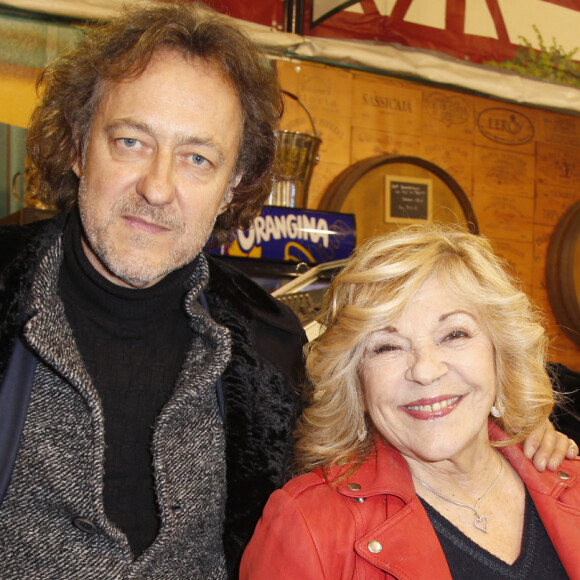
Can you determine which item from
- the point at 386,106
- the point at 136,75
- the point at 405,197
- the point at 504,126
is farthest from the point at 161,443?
the point at 504,126

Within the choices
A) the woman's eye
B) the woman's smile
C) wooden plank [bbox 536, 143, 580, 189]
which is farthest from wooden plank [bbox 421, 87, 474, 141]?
the woman's smile

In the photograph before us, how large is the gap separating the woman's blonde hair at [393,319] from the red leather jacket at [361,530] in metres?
0.11

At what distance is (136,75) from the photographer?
61.2 inches

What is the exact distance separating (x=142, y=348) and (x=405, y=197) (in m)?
2.24

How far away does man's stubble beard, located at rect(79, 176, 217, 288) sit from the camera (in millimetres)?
1481

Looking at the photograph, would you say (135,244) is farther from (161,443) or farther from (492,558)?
(492,558)

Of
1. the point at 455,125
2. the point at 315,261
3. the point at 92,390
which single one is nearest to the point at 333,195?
the point at 315,261

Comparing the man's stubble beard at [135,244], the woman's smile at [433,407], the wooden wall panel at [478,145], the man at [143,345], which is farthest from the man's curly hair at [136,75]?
the wooden wall panel at [478,145]

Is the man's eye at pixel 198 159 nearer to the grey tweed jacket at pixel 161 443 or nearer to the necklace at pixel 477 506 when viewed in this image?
the grey tweed jacket at pixel 161 443

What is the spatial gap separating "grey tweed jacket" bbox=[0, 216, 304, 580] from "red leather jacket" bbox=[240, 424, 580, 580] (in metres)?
0.18

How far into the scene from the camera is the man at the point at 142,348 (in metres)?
1.38

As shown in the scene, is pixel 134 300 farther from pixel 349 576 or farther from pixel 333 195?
pixel 333 195

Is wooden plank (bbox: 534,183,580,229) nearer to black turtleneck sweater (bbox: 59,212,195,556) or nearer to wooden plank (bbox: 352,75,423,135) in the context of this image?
wooden plank (bbox: 352,75,423,135)

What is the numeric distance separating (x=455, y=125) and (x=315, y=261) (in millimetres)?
2082
